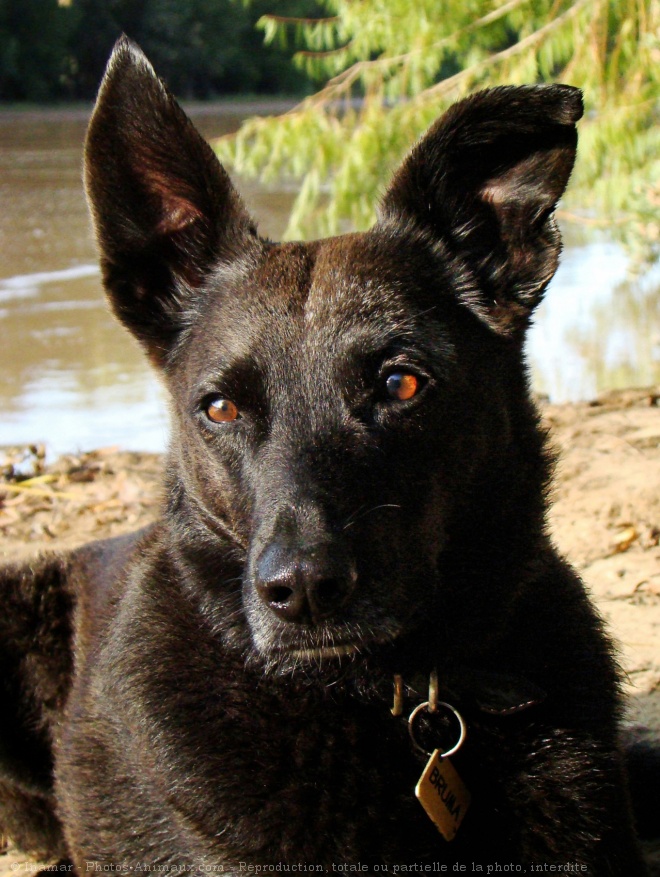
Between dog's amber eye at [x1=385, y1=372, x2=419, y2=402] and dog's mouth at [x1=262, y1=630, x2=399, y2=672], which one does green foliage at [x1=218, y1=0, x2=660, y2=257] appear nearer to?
dog's amber eye at [x1=385, y1=372, x2=419, y2=402]

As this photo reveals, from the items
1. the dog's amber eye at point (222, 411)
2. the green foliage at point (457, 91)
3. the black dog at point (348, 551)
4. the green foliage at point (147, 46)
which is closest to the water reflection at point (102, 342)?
the green foliage at point (457, 91)

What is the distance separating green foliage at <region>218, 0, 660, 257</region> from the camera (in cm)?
736

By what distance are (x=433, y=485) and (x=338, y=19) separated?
7.12m

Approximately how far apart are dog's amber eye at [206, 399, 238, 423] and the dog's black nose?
496 millimetres

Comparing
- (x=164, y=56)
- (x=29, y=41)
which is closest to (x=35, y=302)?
(x=29, y=41)

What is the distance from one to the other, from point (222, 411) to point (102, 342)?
23.1ft

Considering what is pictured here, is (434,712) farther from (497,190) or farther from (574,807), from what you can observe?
(497,190)

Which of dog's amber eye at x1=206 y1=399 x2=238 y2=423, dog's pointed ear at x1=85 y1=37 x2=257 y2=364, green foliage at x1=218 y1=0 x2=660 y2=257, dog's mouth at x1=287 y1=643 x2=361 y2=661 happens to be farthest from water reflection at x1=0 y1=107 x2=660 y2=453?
dog's mouth at x1=287 y1=643 x2=361 y2=661

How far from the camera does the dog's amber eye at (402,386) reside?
2.62 metres

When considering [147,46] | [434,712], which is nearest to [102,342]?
[434,712]

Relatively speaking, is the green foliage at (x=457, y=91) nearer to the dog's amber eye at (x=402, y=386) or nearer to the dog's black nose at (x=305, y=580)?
the dog's amber eye at (x=402, y=386)

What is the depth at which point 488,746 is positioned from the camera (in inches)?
Result: 101

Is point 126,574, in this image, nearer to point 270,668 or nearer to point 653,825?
point 270,668

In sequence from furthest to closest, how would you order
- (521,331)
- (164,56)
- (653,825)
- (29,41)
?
(164,56) < (29,41) < (653,825) < (521,331)
